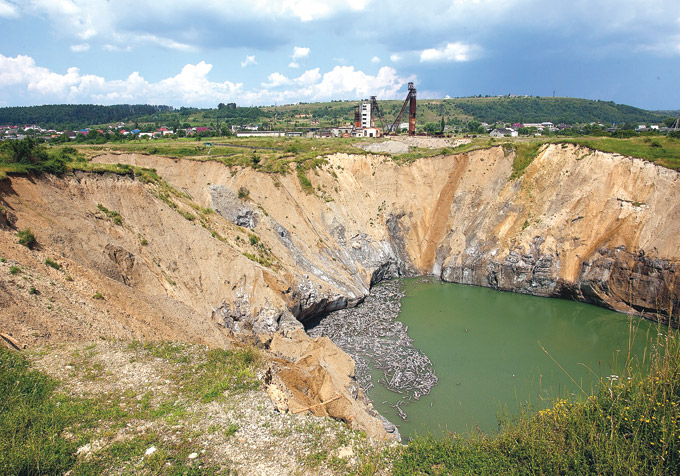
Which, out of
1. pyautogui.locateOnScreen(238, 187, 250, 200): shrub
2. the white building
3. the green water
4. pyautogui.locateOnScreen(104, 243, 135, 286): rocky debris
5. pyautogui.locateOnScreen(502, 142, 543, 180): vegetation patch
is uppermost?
the white building

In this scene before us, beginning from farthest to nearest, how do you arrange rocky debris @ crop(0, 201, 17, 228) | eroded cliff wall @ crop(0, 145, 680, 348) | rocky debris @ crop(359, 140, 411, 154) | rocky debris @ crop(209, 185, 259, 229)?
rocky debris @ crop(359, 140, 411, 154) < rocky debris @ crop(209, 185, 259, 229) < eroded cliff wall @ crop(0, 145, 680, 348) < rocky debris @ crop(0, 201, 17, 228)

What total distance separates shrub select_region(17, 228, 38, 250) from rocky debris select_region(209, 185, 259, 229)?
44.6 ft

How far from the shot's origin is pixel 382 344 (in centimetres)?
2214

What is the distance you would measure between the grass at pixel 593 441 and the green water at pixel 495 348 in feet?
12.0

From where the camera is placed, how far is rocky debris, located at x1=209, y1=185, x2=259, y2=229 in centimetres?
2783

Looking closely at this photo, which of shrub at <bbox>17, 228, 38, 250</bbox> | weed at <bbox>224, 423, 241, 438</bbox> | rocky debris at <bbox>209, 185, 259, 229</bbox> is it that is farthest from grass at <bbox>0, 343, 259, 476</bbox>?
rocky debris at <bbox>209, 185, 259, 229</bbox>

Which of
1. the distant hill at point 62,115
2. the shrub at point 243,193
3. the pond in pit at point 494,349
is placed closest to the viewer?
the pond in pit at point 494,349

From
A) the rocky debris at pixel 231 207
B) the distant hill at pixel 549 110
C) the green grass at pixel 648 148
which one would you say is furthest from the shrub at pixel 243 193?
the distant hill at pixel 549 110

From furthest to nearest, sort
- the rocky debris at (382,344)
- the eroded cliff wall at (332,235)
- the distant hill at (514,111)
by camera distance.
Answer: the distant hill at (514,111)
the rocky debris at (382,344)
the eroded cliff wall at (332,235)

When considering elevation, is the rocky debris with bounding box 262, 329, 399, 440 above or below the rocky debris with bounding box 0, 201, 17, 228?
below

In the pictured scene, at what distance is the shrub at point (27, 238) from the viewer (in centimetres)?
1447

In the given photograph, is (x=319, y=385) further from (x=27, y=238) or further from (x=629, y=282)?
(x=629, y=282)

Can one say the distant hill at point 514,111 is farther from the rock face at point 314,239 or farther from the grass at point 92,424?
the grass at point 92,424

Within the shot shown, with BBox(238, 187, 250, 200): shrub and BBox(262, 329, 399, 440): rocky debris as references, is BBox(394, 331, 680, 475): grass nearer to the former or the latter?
BBox(262, 329, 399, 440): rocky debris
